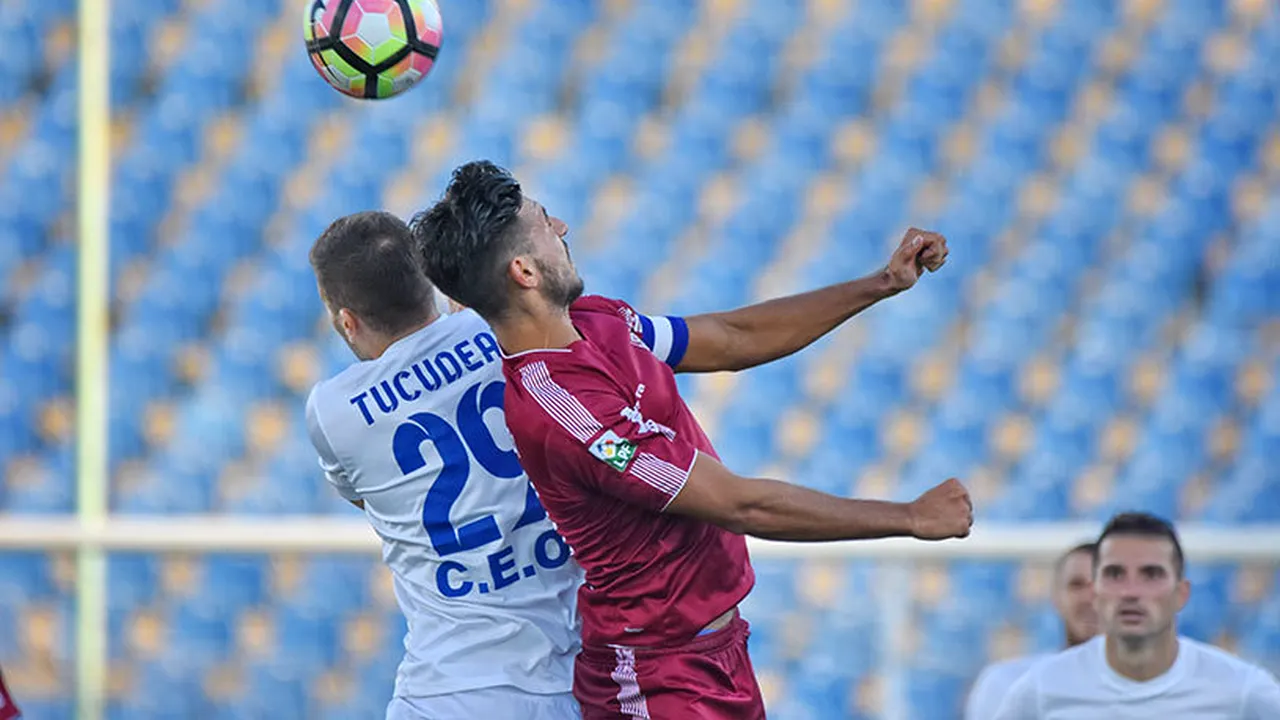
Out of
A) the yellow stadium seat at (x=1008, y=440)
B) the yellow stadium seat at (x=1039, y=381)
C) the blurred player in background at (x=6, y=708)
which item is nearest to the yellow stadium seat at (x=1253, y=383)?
the yellow stadium seat at (x=1039, y=381)

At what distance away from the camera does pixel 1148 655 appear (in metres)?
5.13

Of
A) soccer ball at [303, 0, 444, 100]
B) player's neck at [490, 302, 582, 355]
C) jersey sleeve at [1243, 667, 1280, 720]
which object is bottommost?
jersey sleeve at [1243, 667, 1280, 720]

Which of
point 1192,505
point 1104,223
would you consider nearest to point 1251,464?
point 1192,505

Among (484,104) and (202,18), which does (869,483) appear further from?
(202,18)

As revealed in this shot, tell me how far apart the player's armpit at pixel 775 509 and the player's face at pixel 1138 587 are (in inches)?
76.5

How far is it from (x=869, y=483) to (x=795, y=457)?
1.12ft

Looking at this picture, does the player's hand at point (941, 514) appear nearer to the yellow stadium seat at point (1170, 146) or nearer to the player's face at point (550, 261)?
the player's face at point (550, 261)

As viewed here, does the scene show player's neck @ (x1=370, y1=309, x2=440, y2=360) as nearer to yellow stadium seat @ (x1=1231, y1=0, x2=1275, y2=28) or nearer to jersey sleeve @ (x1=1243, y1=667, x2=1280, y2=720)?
jersey sleeve @ (x1=1243, y1=667, x2=1280, y2=720)

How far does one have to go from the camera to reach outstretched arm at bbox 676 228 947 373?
12.5 feet

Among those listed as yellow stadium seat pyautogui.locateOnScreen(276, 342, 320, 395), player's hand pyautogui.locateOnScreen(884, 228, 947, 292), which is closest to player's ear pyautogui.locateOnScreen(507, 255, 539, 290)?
player's hand pyautogui.locateOnScreen(884, 228, 947, 292)

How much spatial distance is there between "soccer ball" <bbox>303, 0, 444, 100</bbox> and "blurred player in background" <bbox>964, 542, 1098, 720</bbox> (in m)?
2.53

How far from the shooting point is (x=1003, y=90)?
8680 millimetres

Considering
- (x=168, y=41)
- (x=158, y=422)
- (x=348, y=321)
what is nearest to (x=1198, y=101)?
(x=168, y=41)

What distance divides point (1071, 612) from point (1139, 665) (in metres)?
0.56
